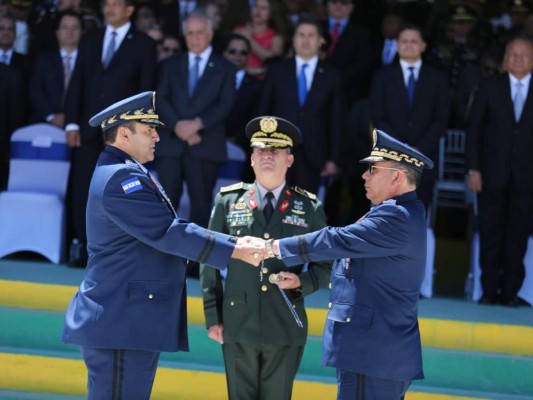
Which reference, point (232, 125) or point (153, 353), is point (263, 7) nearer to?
point (232, 125)

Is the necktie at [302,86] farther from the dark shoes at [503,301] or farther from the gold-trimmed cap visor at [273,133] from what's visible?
the gold-trimmed cap visor at [273,133]

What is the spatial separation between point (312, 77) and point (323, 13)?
242 centimetres

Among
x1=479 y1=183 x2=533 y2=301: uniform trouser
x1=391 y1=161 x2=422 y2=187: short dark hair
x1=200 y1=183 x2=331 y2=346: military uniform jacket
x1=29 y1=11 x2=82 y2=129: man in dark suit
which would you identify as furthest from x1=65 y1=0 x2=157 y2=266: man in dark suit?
x1=391 y1=161 x2=422 y2=187: short dark hair

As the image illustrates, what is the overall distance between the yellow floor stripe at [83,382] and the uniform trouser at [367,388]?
143 cm

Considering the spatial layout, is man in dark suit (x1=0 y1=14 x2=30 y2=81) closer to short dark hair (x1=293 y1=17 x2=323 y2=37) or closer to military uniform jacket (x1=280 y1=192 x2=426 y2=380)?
short dark hair (x1=293 y1=17 x2=323 y2=37)

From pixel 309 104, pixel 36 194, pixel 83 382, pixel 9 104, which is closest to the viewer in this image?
pixel 83 382

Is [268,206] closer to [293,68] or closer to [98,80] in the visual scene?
[293,68]

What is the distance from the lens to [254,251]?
4.97 m

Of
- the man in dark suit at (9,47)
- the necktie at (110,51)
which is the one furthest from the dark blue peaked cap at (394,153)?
the man in dark suit at (9,47)

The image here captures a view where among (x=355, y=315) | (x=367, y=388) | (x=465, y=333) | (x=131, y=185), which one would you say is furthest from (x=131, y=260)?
(x=465, y=333)

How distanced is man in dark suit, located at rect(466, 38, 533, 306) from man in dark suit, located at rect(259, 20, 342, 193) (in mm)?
1026

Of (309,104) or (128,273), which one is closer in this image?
(128,273)

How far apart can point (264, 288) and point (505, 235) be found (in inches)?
123

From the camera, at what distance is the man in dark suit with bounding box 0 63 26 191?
8812mm
